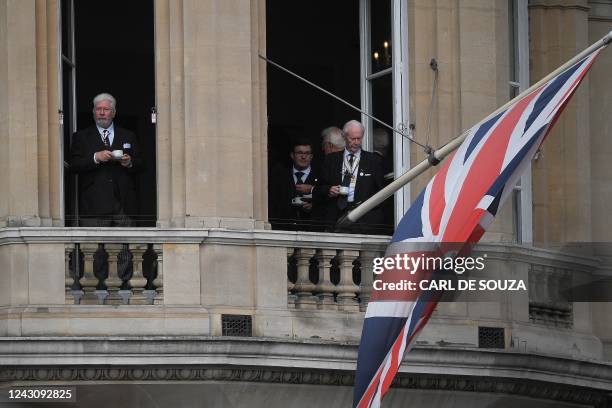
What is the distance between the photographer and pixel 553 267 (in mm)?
30672

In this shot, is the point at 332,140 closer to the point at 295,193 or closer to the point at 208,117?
the point at 295,193

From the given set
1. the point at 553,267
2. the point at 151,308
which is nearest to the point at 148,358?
the point at 151,308

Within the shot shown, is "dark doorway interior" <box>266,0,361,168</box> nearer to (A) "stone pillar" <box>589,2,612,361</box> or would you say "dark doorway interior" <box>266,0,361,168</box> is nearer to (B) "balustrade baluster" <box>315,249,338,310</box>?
(A) "stone pillar" <box>589,2,612,361</box>

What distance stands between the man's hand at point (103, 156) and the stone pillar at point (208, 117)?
0.45 metres

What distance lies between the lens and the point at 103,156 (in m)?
28.9

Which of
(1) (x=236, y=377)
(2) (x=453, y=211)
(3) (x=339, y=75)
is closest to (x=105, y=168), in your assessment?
(1) (x=236, y=377)

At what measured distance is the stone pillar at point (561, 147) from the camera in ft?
104

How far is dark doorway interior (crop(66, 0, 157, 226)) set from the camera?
34.1 m

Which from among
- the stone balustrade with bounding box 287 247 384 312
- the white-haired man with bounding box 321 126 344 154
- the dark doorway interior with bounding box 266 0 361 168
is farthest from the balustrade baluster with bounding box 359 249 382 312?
the dark doorway interior with bounding box 266 0 361 168

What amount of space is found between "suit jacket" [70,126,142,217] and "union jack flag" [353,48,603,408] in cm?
307

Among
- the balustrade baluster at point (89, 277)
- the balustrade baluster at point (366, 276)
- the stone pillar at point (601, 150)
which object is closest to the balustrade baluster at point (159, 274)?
the balustrade baluster at point (89, 277)

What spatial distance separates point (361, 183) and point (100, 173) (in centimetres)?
250

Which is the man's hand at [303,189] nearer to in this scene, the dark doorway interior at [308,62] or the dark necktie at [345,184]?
the dark necktie at [345,184]

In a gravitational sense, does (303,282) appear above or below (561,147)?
below
